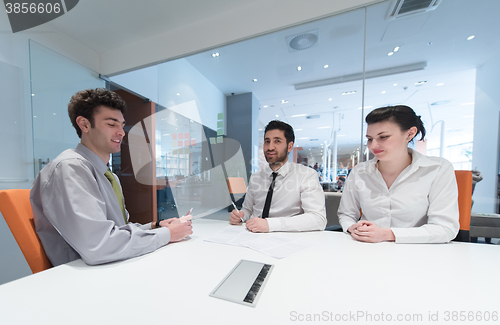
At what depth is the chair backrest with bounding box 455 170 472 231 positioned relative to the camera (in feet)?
3.78

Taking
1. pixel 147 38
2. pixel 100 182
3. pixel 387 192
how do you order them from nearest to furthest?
pixel 100 182 → pixel 387 192 → pixel 147 38

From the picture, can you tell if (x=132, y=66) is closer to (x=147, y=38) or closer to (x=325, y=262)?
(x=147, y=38)

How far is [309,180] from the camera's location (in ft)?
4.91

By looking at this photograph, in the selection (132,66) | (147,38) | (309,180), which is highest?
(147,38)

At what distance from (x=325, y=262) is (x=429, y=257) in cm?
45

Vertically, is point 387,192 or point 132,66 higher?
point 132,66

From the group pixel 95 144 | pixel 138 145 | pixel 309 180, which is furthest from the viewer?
pixel 138 145

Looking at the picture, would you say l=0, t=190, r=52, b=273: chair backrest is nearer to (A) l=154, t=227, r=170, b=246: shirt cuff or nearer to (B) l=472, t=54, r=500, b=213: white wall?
(A) l=154, t=227, r=170, b=246: shirt cuff

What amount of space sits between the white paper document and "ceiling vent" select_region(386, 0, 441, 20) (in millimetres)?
2547

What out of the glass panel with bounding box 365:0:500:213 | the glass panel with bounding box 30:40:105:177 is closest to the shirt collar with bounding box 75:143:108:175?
the glass panel with bounding box 30:40:105:177

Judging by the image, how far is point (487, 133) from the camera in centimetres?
218

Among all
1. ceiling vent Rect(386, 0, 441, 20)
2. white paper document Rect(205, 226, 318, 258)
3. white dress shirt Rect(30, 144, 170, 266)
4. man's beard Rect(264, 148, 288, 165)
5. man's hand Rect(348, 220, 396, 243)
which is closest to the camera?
white dress shirt Rect(30, 144, 170, 266)

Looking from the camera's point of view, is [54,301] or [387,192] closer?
[54,301]

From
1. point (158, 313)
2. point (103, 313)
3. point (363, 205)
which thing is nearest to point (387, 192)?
point (363, 205)
